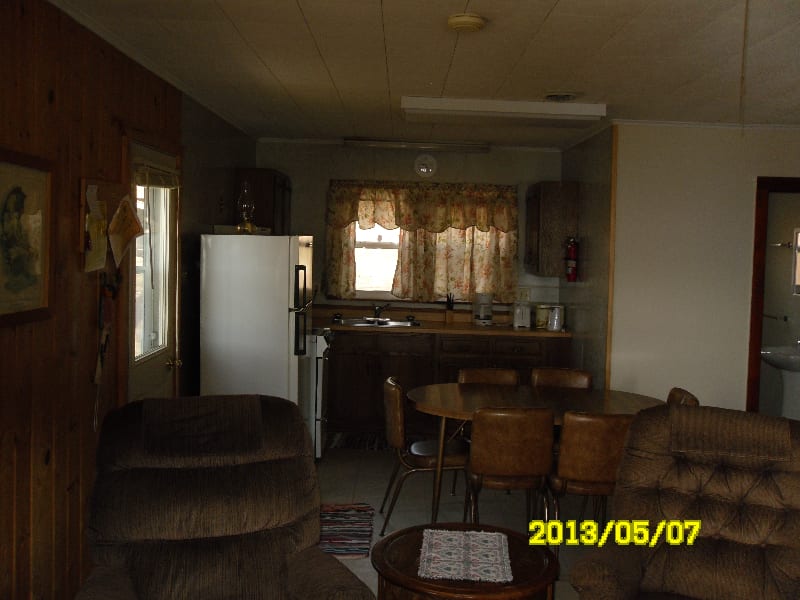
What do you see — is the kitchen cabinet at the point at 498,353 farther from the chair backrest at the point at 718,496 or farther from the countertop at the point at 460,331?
the chair backrest at the point at 718,496

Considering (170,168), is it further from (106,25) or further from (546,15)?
(546,15)

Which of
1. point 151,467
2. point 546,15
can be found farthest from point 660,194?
point 151,467

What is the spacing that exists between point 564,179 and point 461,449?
3442 millimetres

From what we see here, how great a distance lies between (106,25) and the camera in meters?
3.56

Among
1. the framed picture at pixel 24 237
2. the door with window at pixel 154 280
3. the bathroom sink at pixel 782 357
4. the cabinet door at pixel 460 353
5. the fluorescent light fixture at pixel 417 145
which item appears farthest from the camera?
the fluorescent light fixture at pixel 417 145

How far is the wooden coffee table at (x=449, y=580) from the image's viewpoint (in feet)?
7.88

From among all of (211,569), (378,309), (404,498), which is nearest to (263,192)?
(378,309)

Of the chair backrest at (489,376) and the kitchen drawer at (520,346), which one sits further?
the kitchen drawer at (520,346)

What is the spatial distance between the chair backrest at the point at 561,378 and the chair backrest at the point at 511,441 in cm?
116

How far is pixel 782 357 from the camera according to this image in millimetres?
5797

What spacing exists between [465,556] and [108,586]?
111 centimetres

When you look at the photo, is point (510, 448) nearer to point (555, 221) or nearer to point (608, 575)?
point (608, 575)

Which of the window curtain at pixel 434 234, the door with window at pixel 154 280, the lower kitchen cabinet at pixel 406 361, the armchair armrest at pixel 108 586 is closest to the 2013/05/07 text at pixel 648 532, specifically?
the armchair armrest at pixel 108 586

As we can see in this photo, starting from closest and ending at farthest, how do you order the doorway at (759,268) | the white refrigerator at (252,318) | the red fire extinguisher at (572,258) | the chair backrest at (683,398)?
the chair backrest at (683,398) → the white refrigerator at (252,318) → the doorway at (759,268) → the red fire extinguisher at (572,258)
